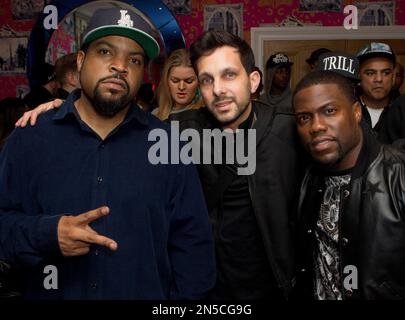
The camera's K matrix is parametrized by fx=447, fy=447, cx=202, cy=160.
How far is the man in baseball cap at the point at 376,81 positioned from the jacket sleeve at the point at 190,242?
1.45 m

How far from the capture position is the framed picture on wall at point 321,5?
5.29 m

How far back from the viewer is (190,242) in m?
1.44

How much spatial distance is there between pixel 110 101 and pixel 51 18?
4798mm

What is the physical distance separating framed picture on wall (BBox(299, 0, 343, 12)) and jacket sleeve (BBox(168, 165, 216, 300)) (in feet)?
14.7

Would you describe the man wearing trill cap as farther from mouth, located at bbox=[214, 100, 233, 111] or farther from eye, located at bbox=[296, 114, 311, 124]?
eye, located at bbox=[296, 114, 311, 124]

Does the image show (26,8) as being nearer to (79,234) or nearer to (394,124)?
(394,124)

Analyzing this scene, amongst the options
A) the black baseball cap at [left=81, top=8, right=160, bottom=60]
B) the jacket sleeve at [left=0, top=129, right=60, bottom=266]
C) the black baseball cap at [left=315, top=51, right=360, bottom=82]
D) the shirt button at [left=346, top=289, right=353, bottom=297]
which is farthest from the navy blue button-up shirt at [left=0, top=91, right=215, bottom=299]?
the black baseball cap at [left=315, top=51, right=360, bottom=82]

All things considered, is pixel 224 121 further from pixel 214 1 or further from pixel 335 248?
pixel 214 1

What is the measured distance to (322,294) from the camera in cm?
150

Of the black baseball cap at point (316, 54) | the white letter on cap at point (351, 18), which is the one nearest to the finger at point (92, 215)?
the black baseball cap at point (316, 54)

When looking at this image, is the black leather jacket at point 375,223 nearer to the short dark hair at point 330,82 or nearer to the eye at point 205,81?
the short dark hair at point 330,82

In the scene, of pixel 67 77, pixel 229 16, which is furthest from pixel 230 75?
pixel 229 16

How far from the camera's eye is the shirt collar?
1.37m

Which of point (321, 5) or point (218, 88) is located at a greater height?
point (321, 5)
